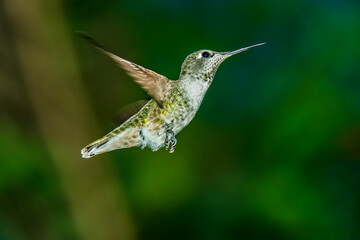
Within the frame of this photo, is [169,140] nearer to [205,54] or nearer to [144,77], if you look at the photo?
[144,77]

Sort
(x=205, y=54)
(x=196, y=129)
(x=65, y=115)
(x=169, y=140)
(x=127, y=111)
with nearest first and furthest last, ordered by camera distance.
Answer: (x=169, y=140) < (x=205, y=54) < (x=127, y=111) < (x=196, y=129) < (x=65, y=115)

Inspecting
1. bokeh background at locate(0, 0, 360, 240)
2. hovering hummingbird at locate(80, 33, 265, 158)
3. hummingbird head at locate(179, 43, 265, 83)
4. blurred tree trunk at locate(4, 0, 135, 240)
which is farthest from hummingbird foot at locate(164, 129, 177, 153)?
blurred tree trunk at locate(4, 0, 135, 240)

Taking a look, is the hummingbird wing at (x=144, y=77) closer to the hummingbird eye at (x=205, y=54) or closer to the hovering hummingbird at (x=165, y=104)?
the hovering hummingbird at (x=165, y=104)

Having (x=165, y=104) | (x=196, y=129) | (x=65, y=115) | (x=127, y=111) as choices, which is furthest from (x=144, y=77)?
(x=65, y=115)

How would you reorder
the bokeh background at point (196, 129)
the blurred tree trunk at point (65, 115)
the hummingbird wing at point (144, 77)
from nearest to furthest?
1. the hummingbird wing at point (144, 77)
2. the bokeh background at point (196, 129)
3. the blurred tree trunk at point (65, 115)

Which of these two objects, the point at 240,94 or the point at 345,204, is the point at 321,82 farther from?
the point at 345,204

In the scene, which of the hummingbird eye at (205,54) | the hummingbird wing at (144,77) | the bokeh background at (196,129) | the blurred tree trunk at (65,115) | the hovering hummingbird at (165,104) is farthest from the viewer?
the blurred tree trunk at (65,115)

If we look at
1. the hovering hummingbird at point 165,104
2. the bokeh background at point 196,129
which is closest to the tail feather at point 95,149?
the hovering hummingbird at point 165,104
